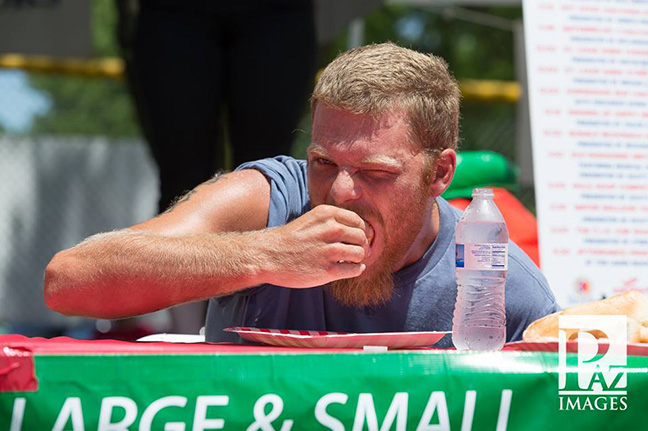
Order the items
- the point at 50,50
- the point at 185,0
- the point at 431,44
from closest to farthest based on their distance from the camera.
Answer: the point at 185,0 → the point at 50,50 → the point at 431,44

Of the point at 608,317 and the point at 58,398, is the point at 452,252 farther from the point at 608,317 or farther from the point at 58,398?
the point at 58,398

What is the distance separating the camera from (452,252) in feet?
8.04

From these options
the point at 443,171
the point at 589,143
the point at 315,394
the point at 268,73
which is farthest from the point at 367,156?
the point at 589,143

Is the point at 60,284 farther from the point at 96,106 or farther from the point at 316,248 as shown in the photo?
the point at 96,106

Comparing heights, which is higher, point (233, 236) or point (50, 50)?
point (50, 50)

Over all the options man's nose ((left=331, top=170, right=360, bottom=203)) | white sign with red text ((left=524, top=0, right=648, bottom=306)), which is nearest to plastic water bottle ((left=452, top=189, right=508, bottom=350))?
man's nose ((left=331, top=170, right=360, bottom=203))

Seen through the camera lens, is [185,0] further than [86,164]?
No

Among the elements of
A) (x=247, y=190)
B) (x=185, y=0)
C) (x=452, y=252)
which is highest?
(x=185, y=0)

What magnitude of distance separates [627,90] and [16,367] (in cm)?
267

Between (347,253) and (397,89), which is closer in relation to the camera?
(347,253)

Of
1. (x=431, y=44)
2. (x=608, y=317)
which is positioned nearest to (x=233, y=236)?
(x=608, y=317)

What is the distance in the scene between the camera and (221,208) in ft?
7.45

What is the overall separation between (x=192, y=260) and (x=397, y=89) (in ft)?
2.02

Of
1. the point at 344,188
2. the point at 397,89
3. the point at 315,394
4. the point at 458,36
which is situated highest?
the point at 458,36
